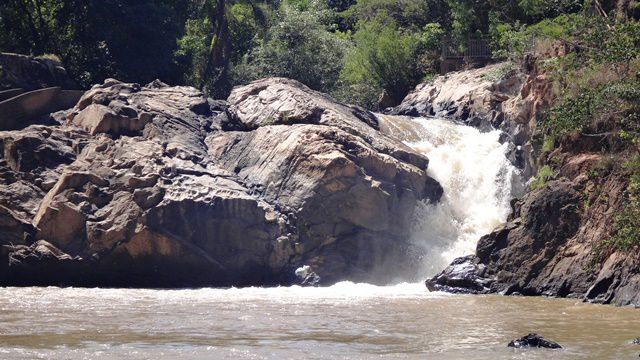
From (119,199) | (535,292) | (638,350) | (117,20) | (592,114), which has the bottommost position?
(638,350)

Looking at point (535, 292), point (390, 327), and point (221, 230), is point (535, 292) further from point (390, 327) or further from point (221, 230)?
point (221, 230)

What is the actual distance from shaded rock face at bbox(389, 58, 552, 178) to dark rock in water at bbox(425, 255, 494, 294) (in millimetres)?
4549

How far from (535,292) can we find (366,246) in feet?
18.0

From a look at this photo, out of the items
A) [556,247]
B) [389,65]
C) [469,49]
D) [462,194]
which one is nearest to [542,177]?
[556,247]

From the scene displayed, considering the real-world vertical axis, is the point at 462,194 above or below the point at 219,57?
A: below

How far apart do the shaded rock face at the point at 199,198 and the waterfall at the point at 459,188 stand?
58 centimetres

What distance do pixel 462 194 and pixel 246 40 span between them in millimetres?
24774

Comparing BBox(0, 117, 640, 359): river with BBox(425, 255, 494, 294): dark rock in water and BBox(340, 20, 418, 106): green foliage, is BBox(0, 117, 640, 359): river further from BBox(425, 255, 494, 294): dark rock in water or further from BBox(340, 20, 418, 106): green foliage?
BBox(340, 20, 418, 106): green foliage

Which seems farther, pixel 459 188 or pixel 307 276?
pixel 459 188

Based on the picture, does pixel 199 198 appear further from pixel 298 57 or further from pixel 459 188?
pixel 298 57

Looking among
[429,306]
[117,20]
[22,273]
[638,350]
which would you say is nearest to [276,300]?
[429,306]

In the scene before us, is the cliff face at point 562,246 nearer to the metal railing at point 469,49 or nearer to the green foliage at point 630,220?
the green foliage at point 630,220

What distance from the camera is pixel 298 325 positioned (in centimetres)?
2005

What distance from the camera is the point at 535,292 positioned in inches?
984
